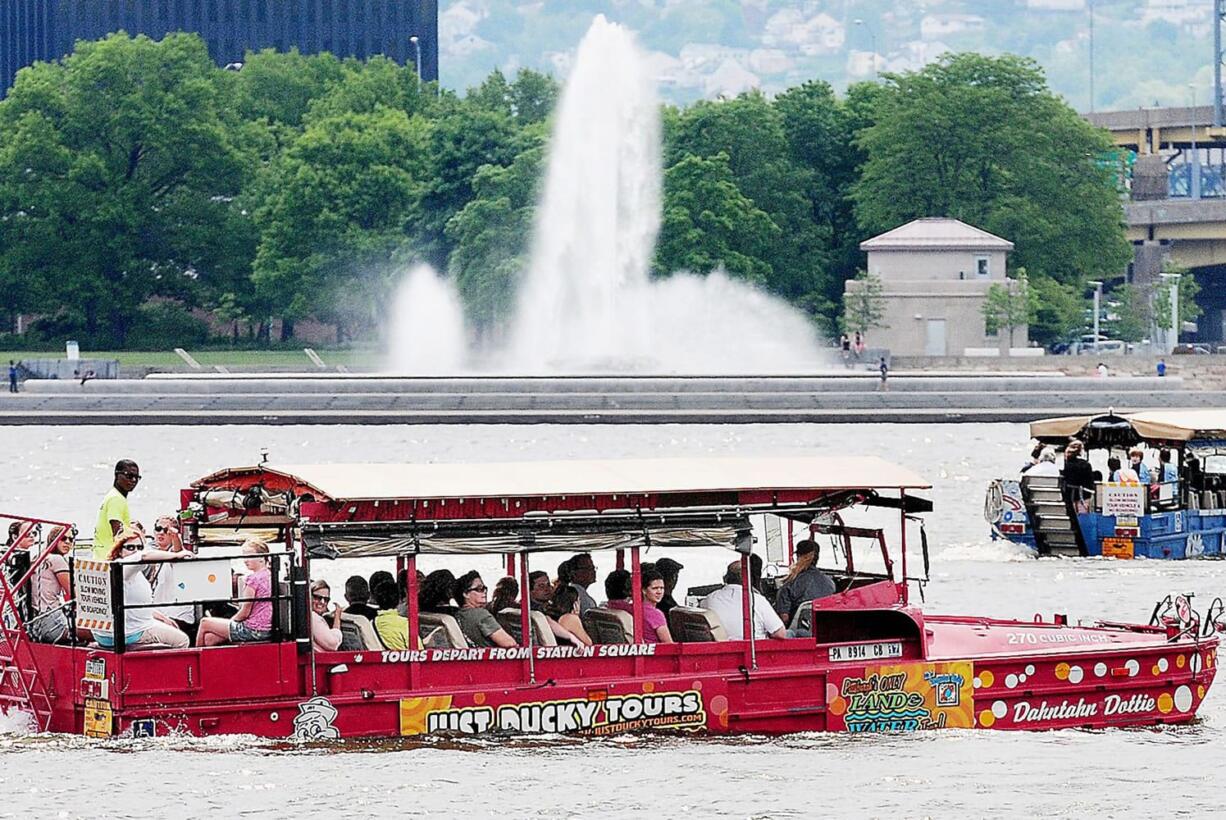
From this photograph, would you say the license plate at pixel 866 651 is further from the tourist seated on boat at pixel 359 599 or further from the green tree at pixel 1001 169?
the green tree at pixel 1001 169

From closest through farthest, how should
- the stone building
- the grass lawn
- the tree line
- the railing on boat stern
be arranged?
the railing on boat stern → the grass lawn → the stone building → the tree line

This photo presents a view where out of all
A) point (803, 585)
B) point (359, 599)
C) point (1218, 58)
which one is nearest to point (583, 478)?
point (359, 599)

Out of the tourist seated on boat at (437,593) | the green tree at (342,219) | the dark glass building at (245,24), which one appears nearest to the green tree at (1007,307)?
the green tree at (342,219)

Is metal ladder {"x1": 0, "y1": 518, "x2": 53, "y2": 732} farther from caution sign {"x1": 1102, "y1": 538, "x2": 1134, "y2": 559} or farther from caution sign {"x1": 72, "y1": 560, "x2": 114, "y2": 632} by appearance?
caution sign {"x1": 1102, "y1": 538, "x2": 1134, "y2": 559}

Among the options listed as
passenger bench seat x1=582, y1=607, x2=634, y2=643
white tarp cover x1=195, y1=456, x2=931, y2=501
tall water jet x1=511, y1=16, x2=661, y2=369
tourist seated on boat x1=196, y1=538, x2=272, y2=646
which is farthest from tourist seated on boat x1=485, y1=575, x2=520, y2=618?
tall water jet x1=511, y1=16, x2=661, y2=369

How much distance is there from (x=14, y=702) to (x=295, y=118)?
11865cm

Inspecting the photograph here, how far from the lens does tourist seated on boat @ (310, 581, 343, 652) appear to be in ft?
69.8

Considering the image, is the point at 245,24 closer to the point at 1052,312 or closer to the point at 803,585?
the point at 1052,312

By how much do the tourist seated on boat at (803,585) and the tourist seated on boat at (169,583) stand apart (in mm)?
5002

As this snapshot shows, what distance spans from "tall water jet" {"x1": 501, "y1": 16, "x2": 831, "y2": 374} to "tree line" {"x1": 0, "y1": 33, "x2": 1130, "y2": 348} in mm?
12566

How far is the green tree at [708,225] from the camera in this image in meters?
103

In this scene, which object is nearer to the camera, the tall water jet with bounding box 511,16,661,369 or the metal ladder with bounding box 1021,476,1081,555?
the metal ladder with bounding box 1021,476,1081,555

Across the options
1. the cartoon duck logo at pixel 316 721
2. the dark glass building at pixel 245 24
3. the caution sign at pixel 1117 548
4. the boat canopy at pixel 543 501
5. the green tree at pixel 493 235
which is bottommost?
the cartoon duck logo at pixel 316 721

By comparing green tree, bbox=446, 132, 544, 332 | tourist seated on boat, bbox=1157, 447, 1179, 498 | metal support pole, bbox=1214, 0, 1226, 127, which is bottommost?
tourist seated on boat, bbox=1157, 447, 1179, 498
